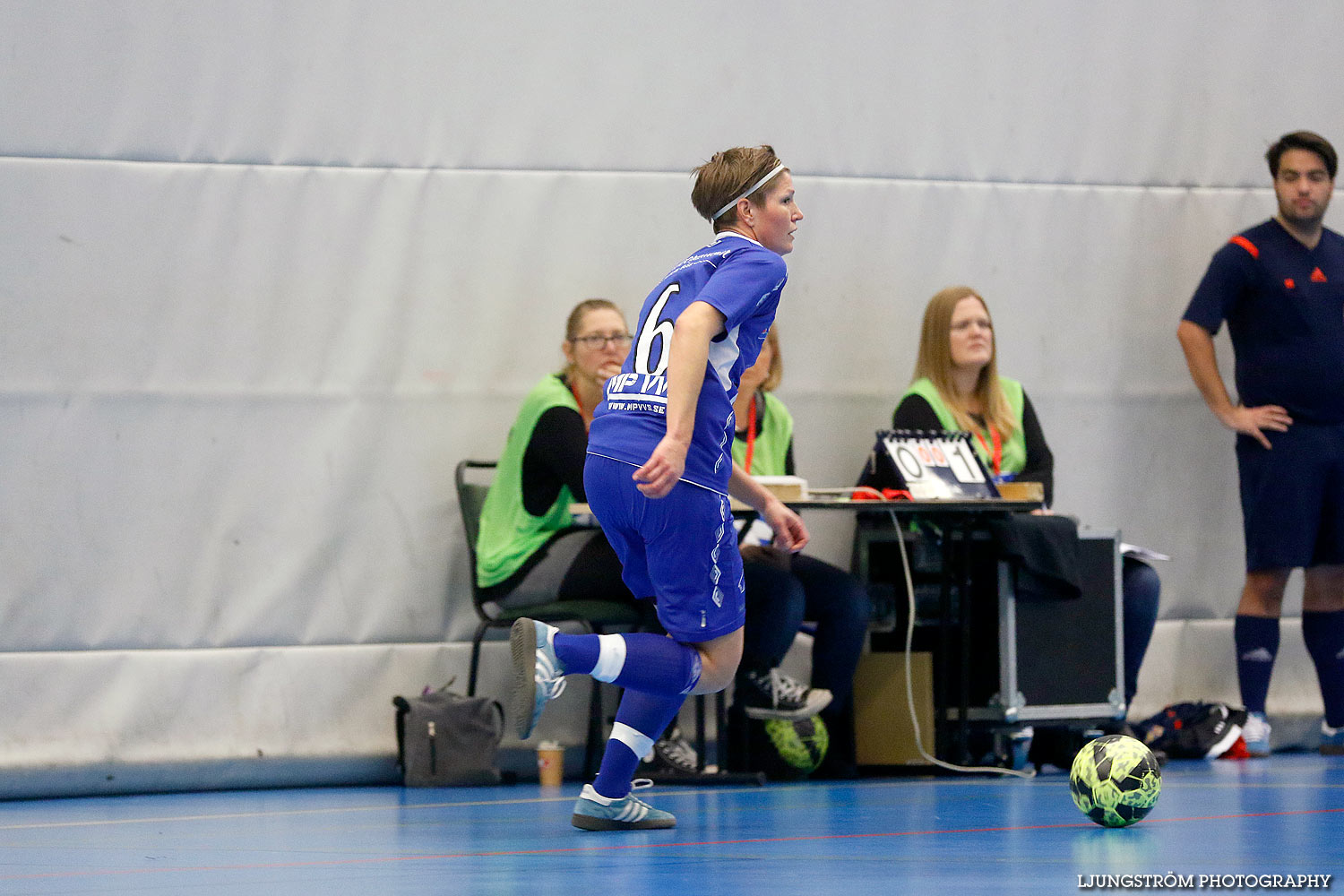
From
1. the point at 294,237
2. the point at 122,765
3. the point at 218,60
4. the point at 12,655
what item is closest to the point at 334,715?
the point at 122,765

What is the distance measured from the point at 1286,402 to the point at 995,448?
3.62 ft

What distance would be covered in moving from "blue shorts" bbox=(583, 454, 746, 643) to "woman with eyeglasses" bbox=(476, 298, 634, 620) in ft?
4.49

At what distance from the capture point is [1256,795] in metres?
3.99

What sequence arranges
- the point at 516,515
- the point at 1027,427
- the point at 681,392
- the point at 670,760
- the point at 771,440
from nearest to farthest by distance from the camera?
the point at 681,392 → the point at 670,760 → the point at 516,515 → the point at 771,440 → the point at 1027,427

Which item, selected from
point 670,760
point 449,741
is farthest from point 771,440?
point 449,741

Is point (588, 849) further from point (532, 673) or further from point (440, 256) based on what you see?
point (440, 256)

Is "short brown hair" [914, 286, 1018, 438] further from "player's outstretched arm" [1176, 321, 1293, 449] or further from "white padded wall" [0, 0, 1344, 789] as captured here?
"player's outstretched arm" [1176, 321, 1293, 449]

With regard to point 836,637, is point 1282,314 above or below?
above

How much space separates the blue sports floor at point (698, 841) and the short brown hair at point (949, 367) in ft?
4.15

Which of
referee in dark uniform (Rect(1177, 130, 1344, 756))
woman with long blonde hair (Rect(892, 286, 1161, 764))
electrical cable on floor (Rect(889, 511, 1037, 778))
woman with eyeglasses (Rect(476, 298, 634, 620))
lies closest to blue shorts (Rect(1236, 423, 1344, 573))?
referee in dark uniform (Rect(1177, 130, 1344, 756))

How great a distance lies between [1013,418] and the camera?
17.6 ft

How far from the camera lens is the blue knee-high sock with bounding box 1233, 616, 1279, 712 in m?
5.45

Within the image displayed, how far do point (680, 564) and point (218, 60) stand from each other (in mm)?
2694

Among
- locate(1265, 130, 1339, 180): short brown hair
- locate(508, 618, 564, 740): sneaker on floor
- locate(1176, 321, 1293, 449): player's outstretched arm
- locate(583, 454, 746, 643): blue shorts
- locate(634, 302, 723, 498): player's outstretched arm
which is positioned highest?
locate(1265, 130, 1339, 180): short brown hair
